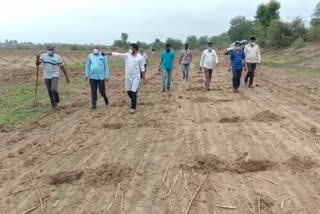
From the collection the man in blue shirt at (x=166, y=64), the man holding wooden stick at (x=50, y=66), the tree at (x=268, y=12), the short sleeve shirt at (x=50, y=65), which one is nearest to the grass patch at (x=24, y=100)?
the man holding wooden stick at (x=50, y=66)

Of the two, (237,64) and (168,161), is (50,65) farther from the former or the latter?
(168,161)

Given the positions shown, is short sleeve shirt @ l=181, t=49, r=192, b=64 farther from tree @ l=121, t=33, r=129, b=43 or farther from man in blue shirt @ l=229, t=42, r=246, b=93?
tree @ l=121, t=33, r=129, b=43

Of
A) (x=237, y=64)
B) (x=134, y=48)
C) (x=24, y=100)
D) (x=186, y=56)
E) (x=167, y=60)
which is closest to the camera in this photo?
(x=134, y=48)

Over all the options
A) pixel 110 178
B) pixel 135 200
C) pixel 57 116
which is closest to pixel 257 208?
pixel 135 200

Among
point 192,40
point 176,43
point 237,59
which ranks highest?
point 237,59

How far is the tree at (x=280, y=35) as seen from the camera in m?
44.8

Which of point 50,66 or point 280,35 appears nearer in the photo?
point 50,66

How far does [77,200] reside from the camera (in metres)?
5.30

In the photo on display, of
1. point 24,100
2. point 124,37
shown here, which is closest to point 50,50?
point 24,100

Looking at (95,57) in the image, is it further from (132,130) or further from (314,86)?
(314,86)

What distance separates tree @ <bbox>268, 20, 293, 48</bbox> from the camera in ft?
147

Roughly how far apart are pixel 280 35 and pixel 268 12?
19.4 meters

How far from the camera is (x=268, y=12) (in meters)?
63.6

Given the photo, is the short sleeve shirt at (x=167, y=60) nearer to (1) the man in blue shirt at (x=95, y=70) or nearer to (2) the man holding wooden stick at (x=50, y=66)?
(1) the man in blue shirt at (x=95, y=70)
